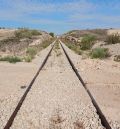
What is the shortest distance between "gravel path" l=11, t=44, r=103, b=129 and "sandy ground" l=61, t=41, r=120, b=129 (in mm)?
464

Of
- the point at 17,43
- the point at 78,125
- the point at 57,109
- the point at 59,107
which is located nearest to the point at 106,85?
the point at 59,107

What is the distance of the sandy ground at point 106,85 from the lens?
38.8 ft

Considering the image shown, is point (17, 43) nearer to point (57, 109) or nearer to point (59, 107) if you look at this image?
point (59, 107)

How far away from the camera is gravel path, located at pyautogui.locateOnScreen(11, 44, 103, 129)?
9891 mm

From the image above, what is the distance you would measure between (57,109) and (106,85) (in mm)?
6524

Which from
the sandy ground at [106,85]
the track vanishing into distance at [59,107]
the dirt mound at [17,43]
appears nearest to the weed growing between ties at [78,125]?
the track vanishing into distance at [59,107]

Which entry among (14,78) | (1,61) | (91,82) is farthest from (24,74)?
(1,61)

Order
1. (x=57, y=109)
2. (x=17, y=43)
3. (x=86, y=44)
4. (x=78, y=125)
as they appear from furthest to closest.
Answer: (x=17, y=43)
(x=86, y=44)
(x=57, y=109)
(x=78, y=125)

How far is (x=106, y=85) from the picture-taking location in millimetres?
17703

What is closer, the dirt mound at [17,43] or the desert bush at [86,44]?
the dirt mound at [17,43]

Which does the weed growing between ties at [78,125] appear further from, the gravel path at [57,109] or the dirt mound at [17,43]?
the dirt mound at [17,43]

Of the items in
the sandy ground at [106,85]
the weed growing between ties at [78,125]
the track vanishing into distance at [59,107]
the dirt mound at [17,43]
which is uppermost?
the weed growing between ties at [78,125]

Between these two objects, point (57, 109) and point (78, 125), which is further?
point (57, 109)

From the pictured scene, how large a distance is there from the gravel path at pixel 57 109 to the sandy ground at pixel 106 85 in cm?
46
